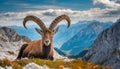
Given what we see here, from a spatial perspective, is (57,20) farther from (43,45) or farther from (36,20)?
(43,45)

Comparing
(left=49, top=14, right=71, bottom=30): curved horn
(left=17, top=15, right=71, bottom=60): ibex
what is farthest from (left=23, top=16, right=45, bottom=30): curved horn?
(left=49, top=14, right=71, bottom=30): curved horn

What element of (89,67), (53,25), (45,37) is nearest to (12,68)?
(89,67)

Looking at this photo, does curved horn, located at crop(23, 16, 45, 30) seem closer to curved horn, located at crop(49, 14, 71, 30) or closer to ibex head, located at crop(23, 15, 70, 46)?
A: ibex head, located at crop(23, 15, 70, 46)

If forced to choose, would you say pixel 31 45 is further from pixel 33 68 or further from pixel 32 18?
pixel 33 68

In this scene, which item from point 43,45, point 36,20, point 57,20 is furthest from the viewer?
point 36,20

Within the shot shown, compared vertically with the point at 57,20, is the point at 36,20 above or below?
below

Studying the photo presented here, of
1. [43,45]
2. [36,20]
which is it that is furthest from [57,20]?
[43,45]

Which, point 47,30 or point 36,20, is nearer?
point 47,30

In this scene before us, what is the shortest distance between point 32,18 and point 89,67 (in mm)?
14412

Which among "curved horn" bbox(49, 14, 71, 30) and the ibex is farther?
"curved horn" bbox(49, 14, 71, 30)

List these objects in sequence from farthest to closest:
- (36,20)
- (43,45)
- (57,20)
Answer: (36,20) < (57,20) < (43,45)

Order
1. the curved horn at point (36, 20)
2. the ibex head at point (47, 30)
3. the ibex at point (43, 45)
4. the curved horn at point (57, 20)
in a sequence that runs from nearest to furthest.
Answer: the ibex head at point (47, 30), the ibex at point (43, 45), the curved horn at point (57, 20), the curved horn at point (36, 20)

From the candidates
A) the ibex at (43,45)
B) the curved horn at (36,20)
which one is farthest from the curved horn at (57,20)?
the curved horn at (36,20)

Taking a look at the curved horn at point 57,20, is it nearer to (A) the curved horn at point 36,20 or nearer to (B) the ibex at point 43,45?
(B) the ibex at point 43,45
